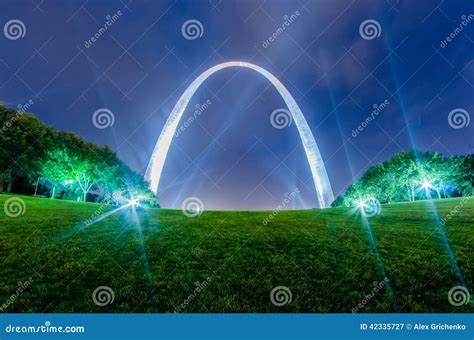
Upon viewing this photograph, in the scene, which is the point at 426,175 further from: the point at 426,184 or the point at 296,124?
the point at 296,124

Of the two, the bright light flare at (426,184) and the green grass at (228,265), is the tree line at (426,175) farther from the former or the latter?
the green grass at (228,265)

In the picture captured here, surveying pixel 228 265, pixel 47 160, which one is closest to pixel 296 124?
pixel 47 160

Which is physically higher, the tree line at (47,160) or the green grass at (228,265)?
the tree line at (47,160)

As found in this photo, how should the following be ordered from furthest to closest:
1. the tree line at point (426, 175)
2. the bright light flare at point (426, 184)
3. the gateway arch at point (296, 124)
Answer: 1. the bright light flare at point (426, 184)
2. the tree line at point (426, 175)
3. the gateway arch at point (296, 124)

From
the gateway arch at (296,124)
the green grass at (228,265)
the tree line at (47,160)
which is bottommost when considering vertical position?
the green grass at (228,265)

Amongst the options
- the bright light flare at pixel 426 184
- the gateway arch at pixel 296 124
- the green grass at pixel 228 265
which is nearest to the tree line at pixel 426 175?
the bright light flare at pixel 426 184

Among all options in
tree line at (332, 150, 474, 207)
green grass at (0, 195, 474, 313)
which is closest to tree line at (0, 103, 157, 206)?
green grass at (0, 195, 474, 313)
